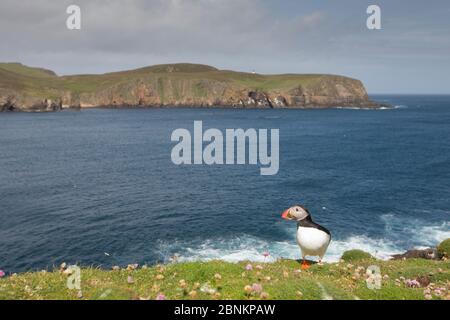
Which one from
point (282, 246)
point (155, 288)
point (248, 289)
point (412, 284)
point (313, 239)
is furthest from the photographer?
point (282, 246)

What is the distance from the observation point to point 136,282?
1224 centimetres

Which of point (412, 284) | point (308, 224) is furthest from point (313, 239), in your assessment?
point (412, 284)

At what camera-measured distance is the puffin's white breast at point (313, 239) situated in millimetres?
16906

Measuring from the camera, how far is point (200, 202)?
198ft

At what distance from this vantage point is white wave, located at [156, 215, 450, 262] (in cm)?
4201

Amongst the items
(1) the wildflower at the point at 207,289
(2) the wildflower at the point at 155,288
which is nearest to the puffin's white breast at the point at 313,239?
(1) the wildflower at the point at 207,289

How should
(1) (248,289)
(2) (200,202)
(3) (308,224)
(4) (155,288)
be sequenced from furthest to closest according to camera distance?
1. (2) (200,202)
2. (3) (308,224)
3. (4) (155,288)
4. (1) (248,289)

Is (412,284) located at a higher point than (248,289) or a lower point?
lower

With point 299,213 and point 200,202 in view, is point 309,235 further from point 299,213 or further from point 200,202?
point 200,202

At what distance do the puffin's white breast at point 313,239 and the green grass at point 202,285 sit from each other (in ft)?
6.24

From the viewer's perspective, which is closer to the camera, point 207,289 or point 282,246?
point 207,289

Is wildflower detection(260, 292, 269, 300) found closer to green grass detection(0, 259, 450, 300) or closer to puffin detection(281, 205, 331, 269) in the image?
green grass detection(0, 259, 450, 300)

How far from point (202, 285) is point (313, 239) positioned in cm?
747

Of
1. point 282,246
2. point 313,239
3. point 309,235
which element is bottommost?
point 282,246
